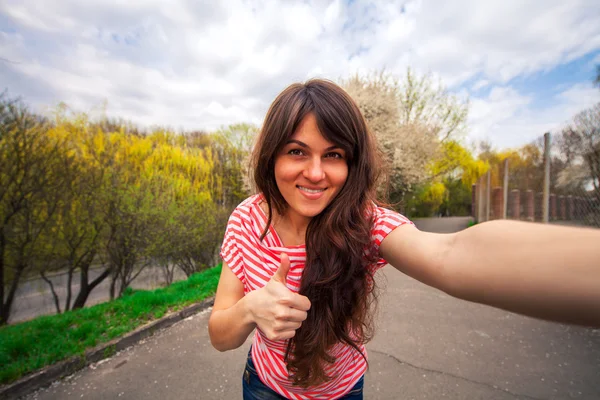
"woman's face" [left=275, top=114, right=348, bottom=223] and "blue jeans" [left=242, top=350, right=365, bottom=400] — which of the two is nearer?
"woman's face" [left=275, top=114, right=348, bottom=223]

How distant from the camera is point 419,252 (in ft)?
2.98

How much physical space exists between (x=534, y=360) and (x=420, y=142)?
486 inches

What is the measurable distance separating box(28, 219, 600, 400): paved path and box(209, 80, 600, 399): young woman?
1.12m

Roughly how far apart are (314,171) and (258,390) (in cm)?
111

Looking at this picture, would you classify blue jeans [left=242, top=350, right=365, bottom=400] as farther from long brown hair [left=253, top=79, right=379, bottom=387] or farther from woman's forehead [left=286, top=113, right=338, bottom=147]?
woman's forehead [left=286, top=113, right=338, bottom=147]

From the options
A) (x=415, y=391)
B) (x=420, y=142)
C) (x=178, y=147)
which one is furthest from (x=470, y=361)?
(x=420, y=142)

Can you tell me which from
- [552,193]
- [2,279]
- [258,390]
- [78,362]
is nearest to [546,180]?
[552,193]

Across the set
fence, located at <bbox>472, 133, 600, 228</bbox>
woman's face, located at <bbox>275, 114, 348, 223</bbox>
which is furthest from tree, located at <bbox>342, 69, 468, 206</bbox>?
woman's face, located at <bbox>275, 114, 348, 223</bbox>

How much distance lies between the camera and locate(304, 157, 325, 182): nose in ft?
3.45

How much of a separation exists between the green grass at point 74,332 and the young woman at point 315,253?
296 cm

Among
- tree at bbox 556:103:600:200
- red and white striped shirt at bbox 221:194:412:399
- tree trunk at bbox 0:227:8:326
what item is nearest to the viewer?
red and white striped shirt at bbox 221:194:412:399

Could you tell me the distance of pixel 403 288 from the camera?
571 centimetres

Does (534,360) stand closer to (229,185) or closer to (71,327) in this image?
(71,327)

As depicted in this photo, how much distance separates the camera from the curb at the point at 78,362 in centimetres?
266
